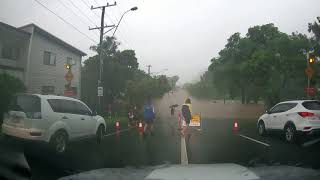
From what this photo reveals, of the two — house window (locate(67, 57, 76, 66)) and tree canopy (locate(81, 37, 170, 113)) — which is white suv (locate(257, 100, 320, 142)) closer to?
tree canopy (locate(81, 37, 170, 113))

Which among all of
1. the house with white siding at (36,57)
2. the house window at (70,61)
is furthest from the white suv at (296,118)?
the house window at (70,61)

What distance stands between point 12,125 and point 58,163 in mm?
2412

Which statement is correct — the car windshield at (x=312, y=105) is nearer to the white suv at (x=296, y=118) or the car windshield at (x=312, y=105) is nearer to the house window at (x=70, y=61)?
the white suv at (x=296, y=118)

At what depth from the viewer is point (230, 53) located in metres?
29.5

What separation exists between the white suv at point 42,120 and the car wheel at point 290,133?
776 centimetres

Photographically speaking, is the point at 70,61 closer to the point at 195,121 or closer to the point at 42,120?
the point at 195,121

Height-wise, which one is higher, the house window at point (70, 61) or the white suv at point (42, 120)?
the house window at point (70, 61)

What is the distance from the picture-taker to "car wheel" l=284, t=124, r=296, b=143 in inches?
583

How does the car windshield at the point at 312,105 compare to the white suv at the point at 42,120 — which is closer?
the white suv at the point at 42,120

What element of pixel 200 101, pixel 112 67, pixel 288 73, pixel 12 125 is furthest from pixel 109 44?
pixel 12 125

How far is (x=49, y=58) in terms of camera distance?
26297 millimetres

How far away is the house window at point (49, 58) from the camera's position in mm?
25764

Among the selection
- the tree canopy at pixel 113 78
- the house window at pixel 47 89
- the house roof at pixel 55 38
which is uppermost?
the house roof at pixel 55 38

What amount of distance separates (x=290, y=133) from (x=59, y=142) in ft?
27.5
